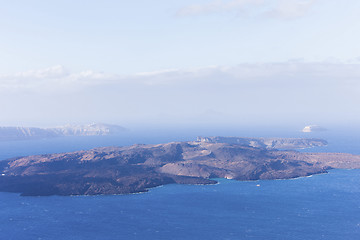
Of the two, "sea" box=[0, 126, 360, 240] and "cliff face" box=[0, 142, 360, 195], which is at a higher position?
"cliff face" box=[0, 142, 360, 195]

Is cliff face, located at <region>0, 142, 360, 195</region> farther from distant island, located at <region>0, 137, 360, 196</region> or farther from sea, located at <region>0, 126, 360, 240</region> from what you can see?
sea, located at <region>0, 126, 360, 240</region>

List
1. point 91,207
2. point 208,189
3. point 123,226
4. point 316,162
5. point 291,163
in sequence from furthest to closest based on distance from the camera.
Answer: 1. point 316,162
2. point 291,163
3. point 208,189
4. point 91,207
5. point 123,226

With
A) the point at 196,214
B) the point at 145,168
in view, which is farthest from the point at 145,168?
the point at 196,214

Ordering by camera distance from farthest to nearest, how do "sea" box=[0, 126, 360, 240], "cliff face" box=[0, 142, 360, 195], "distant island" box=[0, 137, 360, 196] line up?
"cliff face" box=[0, 142, 360, 195] → "distant island" box=[0, 137, 360, 196] → "sea" box=[0, 126, 360, 240]

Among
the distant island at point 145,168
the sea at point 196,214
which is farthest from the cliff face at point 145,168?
the sea at point 196,214

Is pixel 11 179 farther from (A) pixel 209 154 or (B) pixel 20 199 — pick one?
(A) pixel 209 154

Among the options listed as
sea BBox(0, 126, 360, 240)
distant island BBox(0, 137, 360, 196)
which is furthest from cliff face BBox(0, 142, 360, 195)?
sea BBox(0, 126, 360, 240)

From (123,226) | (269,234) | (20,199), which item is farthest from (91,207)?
(269,234)
